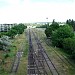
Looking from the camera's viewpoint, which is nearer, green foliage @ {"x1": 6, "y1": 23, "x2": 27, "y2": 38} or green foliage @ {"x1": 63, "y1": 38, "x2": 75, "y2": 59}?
green foliage @ {"x1": 63, "y1": 38, "x2": 75, "y2": 59}

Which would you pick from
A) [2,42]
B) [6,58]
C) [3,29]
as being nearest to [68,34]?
[2,42]

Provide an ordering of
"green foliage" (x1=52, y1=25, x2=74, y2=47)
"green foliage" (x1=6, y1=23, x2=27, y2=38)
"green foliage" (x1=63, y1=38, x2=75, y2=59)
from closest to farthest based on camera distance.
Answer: "green foliage" (x1=63, y1=38, x2=75, y2=59)
"green foliage" (x1=52, y1=25, x2=74, y2=47)
"green foliage" (x1=6, y1=23, x2=27, y2=38)

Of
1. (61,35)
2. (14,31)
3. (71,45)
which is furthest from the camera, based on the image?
(14,31)

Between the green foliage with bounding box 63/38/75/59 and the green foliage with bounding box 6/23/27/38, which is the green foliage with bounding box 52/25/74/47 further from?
the green foliage with bounding box 6/23/27/38

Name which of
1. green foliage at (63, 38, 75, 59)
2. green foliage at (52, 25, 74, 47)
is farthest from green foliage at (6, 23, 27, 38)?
green foliage at (63, 38, 75, 59)

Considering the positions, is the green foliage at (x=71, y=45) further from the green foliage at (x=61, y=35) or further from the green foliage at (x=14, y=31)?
the green foliage at (x=14, y=31)

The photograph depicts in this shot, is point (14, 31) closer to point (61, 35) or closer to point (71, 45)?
point (61, 35)

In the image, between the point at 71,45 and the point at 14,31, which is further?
the point at 14,31

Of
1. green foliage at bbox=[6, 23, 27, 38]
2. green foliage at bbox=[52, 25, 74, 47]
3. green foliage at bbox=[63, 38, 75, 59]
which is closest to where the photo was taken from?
green foliage at bbox=[63, 38, 75, 59]

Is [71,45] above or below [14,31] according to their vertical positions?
below

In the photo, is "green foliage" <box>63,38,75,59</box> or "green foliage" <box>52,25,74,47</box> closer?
"green foliage" <box>63,38,75,59</box>

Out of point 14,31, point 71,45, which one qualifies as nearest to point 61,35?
point 71,45
